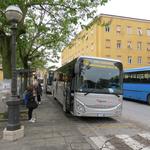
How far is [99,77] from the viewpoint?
38.2 feet

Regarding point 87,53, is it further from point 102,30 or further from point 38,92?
point 38,92

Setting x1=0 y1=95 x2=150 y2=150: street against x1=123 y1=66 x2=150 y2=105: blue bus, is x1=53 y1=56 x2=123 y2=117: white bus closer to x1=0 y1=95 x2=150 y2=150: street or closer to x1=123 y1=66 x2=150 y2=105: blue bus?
x1=0 y1=95 x2=150 y2=150: street

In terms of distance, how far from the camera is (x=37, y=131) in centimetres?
949

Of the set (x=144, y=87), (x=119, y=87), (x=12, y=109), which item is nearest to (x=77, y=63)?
(x=119, y=87)

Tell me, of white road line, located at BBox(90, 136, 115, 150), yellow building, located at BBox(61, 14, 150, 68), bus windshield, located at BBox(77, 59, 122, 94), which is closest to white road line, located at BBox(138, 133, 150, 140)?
white road line, located at BBox(90, 136, 115, 150)

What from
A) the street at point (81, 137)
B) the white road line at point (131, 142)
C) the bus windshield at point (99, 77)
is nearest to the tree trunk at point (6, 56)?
the street at point (81, 137)

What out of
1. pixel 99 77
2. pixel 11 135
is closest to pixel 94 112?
pixel 99 77

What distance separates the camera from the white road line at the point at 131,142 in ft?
24.3

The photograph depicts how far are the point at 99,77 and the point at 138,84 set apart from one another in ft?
36.2

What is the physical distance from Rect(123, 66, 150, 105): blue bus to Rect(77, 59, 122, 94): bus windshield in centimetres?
913

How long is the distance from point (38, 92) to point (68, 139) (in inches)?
467

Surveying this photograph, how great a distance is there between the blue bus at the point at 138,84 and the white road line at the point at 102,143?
42.1 ft

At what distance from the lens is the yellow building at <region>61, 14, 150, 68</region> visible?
172ft

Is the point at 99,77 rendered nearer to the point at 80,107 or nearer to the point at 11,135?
the point at 80,107
